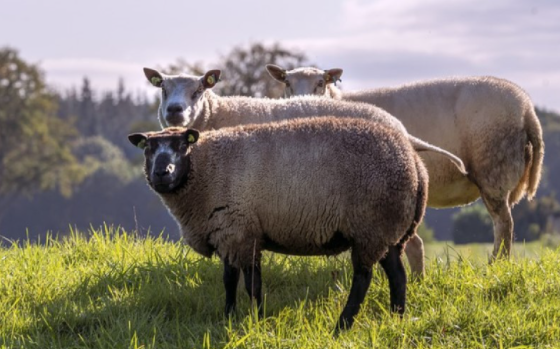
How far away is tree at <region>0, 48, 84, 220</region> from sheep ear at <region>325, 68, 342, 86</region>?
40964 mm

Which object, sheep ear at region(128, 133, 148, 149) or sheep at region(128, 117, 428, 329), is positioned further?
sheep ear at region(128, 133, 148, 149)

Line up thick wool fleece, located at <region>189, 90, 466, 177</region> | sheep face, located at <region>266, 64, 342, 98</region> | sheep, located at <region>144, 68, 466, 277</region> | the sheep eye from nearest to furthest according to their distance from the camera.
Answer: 1. thick wool fleece, located at <region>189, 90, 466, 177</region>
2. sheep, located at <region>144, 68, 466, 277</region>
3. the sheep eye
4. sheep face, located at <region>266, 64, 342, 98</region>

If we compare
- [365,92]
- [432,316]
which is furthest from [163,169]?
[365,92]

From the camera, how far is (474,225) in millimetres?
52969

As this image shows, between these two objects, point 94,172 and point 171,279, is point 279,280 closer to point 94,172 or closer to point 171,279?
point 171,279

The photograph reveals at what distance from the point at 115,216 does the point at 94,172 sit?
429cm

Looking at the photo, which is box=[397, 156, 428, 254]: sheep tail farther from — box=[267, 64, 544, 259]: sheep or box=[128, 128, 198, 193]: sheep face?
box=[267, 64, 544, 259]: sheep

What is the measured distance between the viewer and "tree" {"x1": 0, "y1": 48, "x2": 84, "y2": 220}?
51406mm

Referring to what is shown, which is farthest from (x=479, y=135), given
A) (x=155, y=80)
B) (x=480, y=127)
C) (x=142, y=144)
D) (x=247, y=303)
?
(x=142, y=144)

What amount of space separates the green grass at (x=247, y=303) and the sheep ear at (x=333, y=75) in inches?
131

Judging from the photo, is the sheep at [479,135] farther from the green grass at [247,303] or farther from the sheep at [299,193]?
the sheep at [299,193]

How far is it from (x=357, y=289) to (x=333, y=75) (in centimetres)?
508

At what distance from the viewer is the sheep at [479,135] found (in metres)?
10.2

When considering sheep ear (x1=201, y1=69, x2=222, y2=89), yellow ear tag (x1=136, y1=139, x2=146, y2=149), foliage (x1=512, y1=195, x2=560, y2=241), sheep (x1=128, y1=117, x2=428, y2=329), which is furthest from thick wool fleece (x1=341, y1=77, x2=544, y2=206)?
foliage (x1=512, y1=195, x2=560, y2=241)
